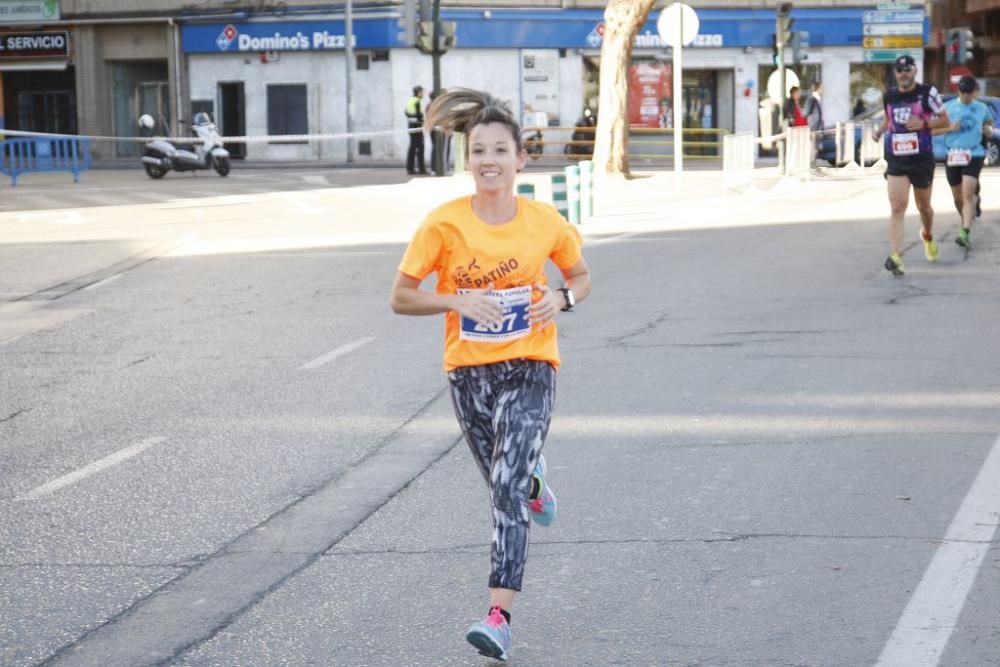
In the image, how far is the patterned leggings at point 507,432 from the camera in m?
4.92

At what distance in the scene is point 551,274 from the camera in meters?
15.8

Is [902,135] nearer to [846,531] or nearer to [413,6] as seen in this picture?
[846,531]

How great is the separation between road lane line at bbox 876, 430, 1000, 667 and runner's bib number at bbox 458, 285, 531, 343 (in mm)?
1394

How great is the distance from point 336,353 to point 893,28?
32874 millimetres

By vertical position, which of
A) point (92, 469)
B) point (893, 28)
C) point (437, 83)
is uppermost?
point (893, 28)

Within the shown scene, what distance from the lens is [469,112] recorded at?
515 centimetres

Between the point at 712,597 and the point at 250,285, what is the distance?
1075 centimetres

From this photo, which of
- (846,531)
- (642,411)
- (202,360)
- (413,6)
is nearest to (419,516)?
(846,531)

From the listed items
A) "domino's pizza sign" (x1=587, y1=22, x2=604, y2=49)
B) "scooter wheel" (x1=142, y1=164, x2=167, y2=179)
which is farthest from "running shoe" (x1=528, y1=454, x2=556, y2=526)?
"domino's pizza sign" (x1=587, y1=22, x2=604, y2=49)

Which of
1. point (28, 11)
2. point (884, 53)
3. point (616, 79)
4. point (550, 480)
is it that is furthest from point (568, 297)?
point (28, 11)

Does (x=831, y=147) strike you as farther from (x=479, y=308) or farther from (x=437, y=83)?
(x=479, y=308)

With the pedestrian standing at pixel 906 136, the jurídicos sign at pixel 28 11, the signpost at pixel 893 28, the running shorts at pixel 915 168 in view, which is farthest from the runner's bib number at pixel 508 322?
the jurídicos sign at pixel 28 11

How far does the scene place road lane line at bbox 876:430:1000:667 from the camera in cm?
477

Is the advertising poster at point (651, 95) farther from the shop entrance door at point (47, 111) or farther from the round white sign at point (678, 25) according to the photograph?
the round white sign at point (678, 25)
